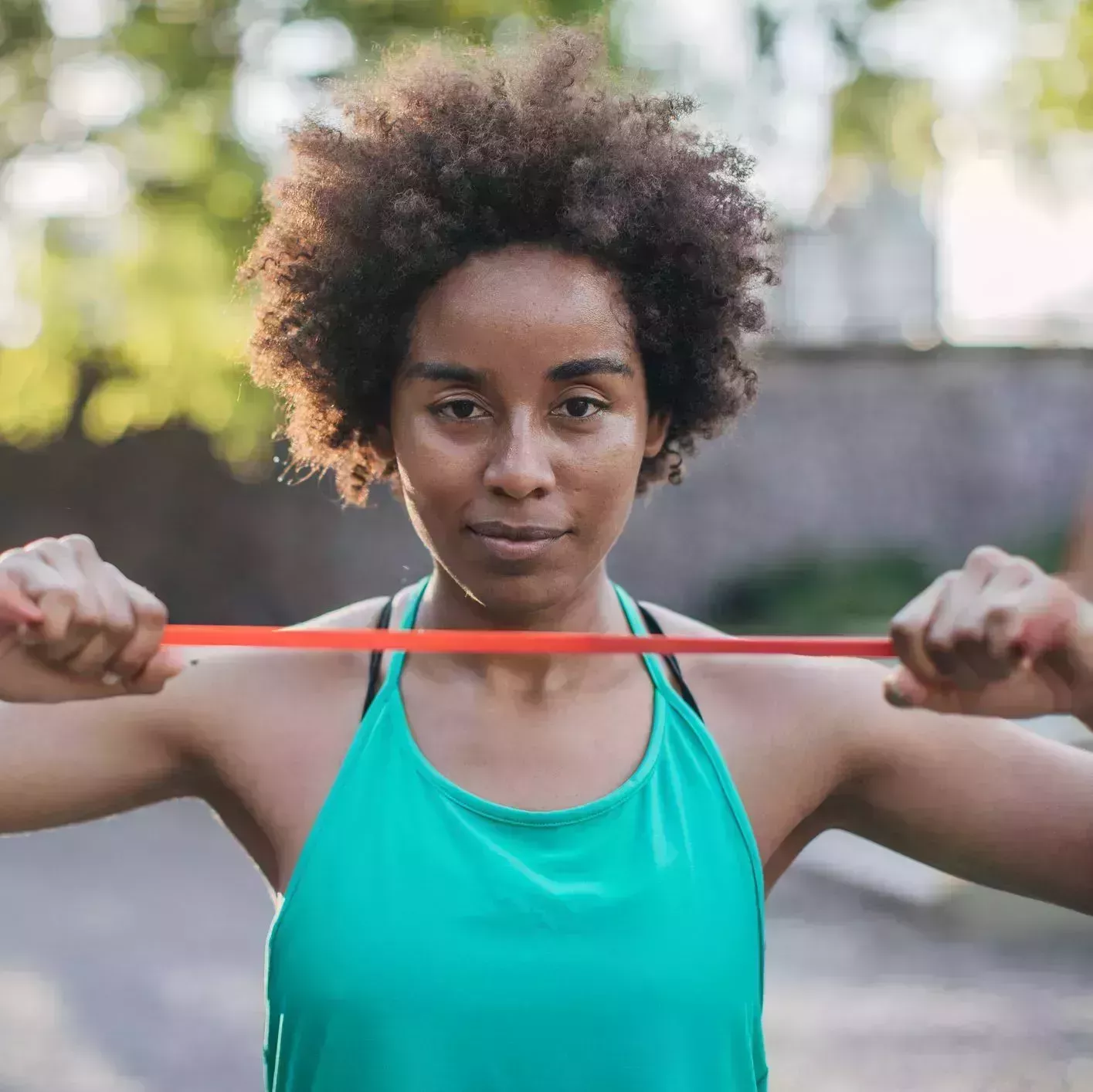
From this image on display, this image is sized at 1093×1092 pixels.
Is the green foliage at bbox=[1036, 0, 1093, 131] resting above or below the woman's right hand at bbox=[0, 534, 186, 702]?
above

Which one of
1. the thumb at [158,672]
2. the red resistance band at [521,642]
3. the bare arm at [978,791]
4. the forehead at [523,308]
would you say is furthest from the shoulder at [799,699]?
the thumb at [158,672]

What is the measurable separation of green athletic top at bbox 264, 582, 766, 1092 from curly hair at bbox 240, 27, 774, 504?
2.04 feet

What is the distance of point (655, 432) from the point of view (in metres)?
2.01

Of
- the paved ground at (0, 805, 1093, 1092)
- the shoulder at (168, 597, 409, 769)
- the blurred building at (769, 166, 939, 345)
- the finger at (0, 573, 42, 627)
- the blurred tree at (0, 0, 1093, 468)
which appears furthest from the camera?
the blurred building at (769, 166, 939, 345)

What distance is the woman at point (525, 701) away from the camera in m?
1.62

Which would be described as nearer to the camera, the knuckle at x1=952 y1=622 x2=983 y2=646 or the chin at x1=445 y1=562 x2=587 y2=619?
the knuckle at x1=952 y1=622 x2=983 y2=646

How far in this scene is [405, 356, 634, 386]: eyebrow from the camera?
1.73 metres

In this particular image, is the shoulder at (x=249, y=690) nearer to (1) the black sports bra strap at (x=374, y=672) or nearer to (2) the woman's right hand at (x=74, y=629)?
(1) the black sports bra strap at (x=374, y=672)

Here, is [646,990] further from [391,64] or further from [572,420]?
→ [391,64]

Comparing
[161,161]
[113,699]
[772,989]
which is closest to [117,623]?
[113,699]

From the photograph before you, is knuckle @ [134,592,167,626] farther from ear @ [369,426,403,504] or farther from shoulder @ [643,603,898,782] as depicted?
shoulder @ [643,603,898,782]

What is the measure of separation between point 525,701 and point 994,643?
62cm

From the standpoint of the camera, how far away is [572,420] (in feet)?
5.76

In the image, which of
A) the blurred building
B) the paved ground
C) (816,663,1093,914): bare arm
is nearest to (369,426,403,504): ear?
(816,663,1093,914): bare arm
